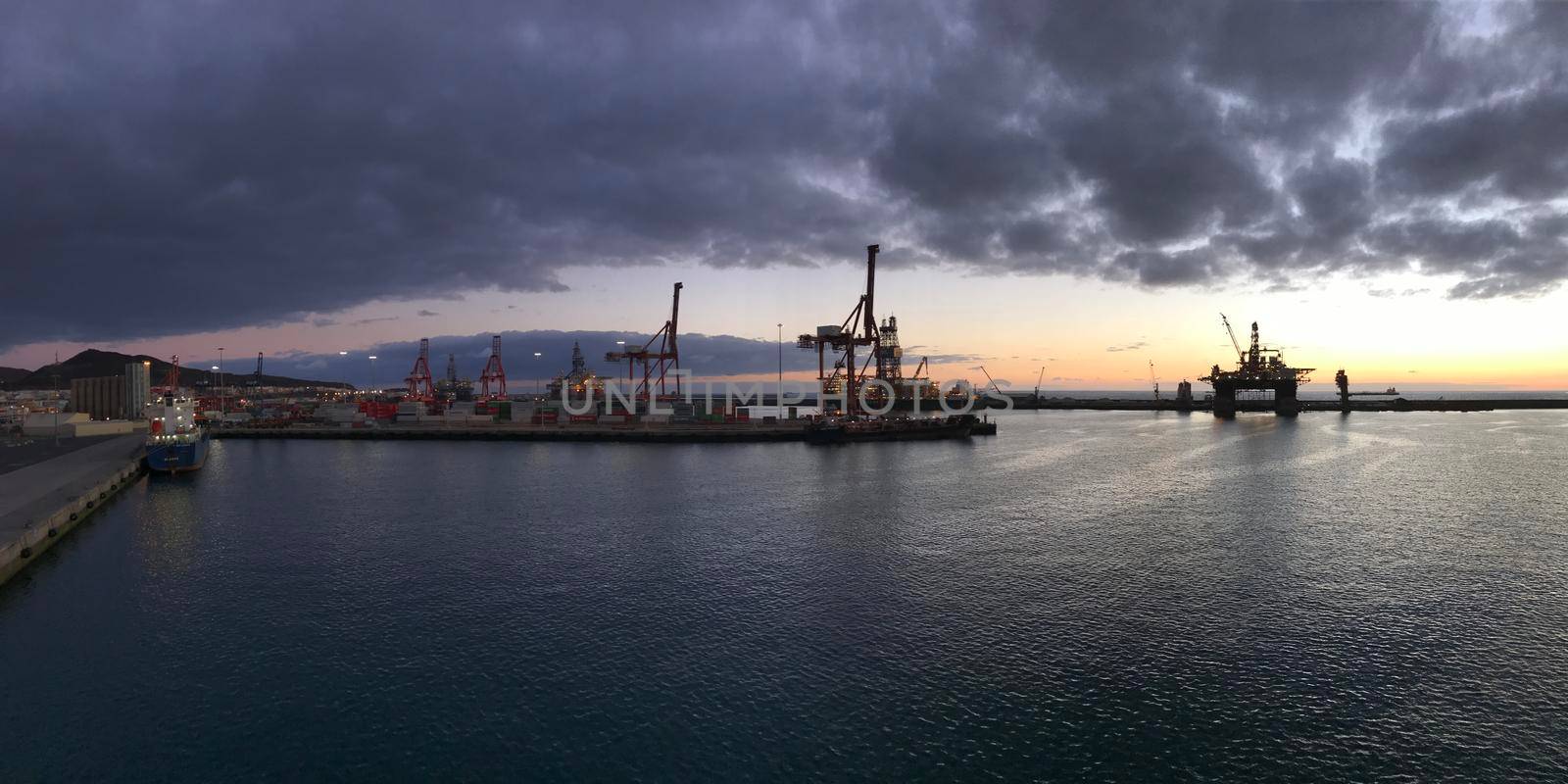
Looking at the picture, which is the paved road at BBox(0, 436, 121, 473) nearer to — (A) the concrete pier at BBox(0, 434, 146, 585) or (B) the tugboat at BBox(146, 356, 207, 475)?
(A) the concrete pier at BBox(0, 434, 146, 585)

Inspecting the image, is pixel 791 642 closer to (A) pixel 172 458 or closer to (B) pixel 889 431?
(A) pixel 172 458

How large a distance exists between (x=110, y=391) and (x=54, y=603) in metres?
136

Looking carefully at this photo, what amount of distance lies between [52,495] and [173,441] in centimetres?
2254

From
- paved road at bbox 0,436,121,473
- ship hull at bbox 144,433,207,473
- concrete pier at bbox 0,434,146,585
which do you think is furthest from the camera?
ship hull at bbox 144,433,207,473

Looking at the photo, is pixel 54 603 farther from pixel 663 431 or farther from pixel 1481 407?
pixel 1481 407

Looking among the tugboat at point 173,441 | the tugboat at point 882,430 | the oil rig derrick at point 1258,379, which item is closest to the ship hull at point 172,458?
the tugboat at point 173,441

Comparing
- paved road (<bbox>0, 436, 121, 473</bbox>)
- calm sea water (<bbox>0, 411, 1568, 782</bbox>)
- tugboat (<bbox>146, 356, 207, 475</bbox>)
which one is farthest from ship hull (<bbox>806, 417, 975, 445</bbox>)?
paved road (<bbox>0, 436, 121, 473</bbox>)

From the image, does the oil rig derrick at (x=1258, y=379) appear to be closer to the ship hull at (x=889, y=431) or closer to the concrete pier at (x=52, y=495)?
→ the ship hull at (x=889, y=431)

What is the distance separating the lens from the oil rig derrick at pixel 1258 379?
525 feet

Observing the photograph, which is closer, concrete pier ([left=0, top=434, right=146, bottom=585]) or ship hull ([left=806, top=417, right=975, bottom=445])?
concrete pier ([left=0, top=434, right=146, bottom=585])

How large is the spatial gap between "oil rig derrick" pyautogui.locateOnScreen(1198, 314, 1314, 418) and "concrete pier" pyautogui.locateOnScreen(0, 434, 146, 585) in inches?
7191

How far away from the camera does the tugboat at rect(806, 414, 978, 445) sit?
92.6m

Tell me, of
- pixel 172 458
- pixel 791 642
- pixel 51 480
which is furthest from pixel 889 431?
pixel 51 480

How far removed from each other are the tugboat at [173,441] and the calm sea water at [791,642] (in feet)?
56.0
